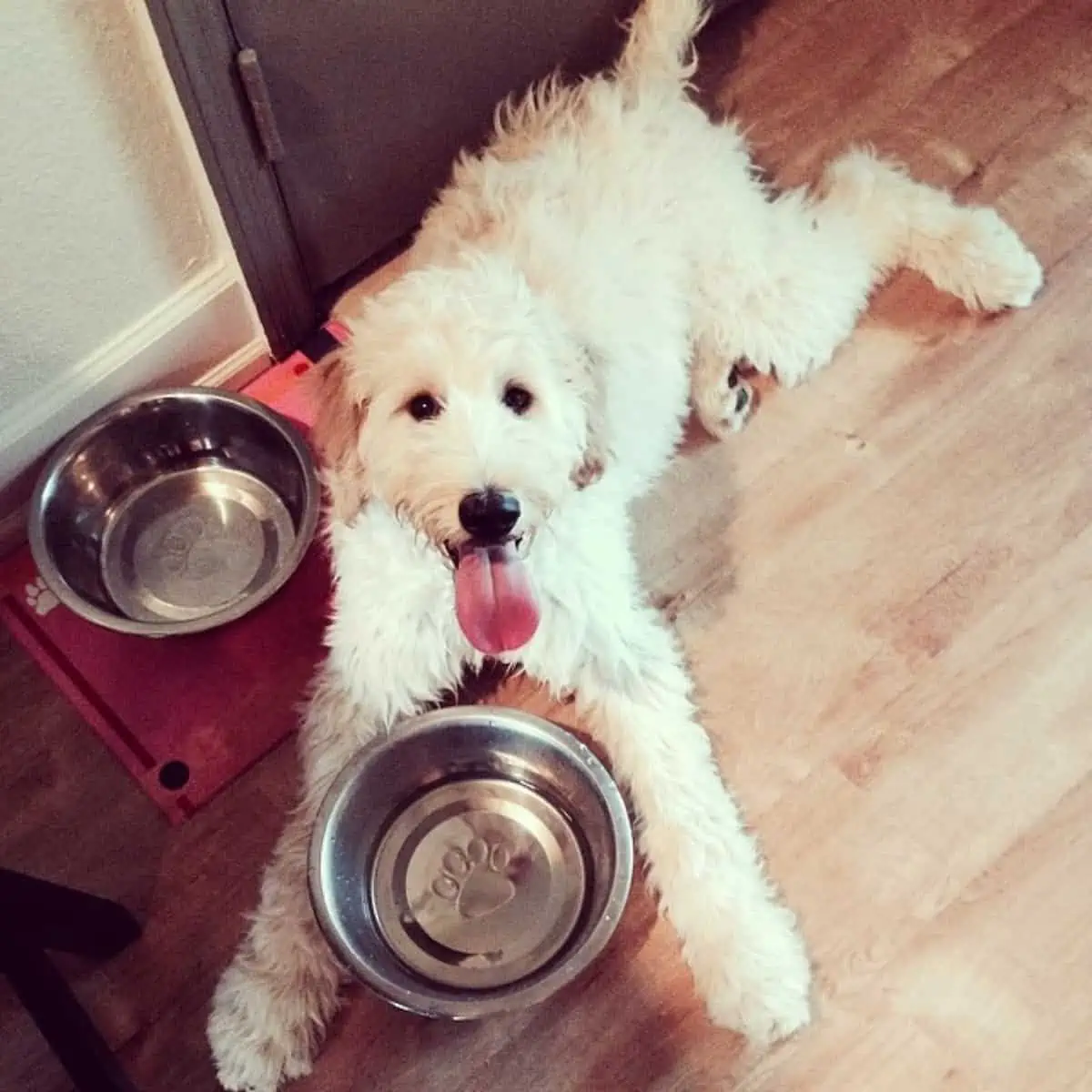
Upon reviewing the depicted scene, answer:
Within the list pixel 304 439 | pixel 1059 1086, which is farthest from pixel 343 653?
pixel 1059 1086

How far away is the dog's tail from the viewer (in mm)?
2117

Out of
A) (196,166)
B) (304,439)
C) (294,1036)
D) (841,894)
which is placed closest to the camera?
(294,1036)

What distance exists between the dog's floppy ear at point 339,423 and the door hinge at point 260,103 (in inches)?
21.3

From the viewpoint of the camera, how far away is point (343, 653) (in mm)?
1852

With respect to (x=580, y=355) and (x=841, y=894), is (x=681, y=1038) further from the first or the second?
(x=580, y=355)

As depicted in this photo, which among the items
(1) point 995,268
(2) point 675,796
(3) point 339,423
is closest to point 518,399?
(3) point 339,423

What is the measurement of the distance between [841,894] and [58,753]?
1.24 m

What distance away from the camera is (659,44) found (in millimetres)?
2129

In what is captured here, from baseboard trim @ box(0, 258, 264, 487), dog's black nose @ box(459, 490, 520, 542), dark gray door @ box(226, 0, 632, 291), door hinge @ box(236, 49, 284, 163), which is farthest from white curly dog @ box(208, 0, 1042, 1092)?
baseboard trim @ box(0, 258, 264, 487)

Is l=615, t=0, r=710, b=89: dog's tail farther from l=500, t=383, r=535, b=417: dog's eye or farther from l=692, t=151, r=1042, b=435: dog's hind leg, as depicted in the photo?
l=500, t=383, r=535, b=417: dog's eye

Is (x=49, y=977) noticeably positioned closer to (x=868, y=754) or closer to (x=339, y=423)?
(x=339, y=423)

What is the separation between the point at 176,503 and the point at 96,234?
0.48 m

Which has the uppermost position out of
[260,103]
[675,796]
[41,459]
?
[260,103]

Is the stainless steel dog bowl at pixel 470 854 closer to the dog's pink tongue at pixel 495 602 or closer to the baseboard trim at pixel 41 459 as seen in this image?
the dog's pink tongue at pixel 495 602
